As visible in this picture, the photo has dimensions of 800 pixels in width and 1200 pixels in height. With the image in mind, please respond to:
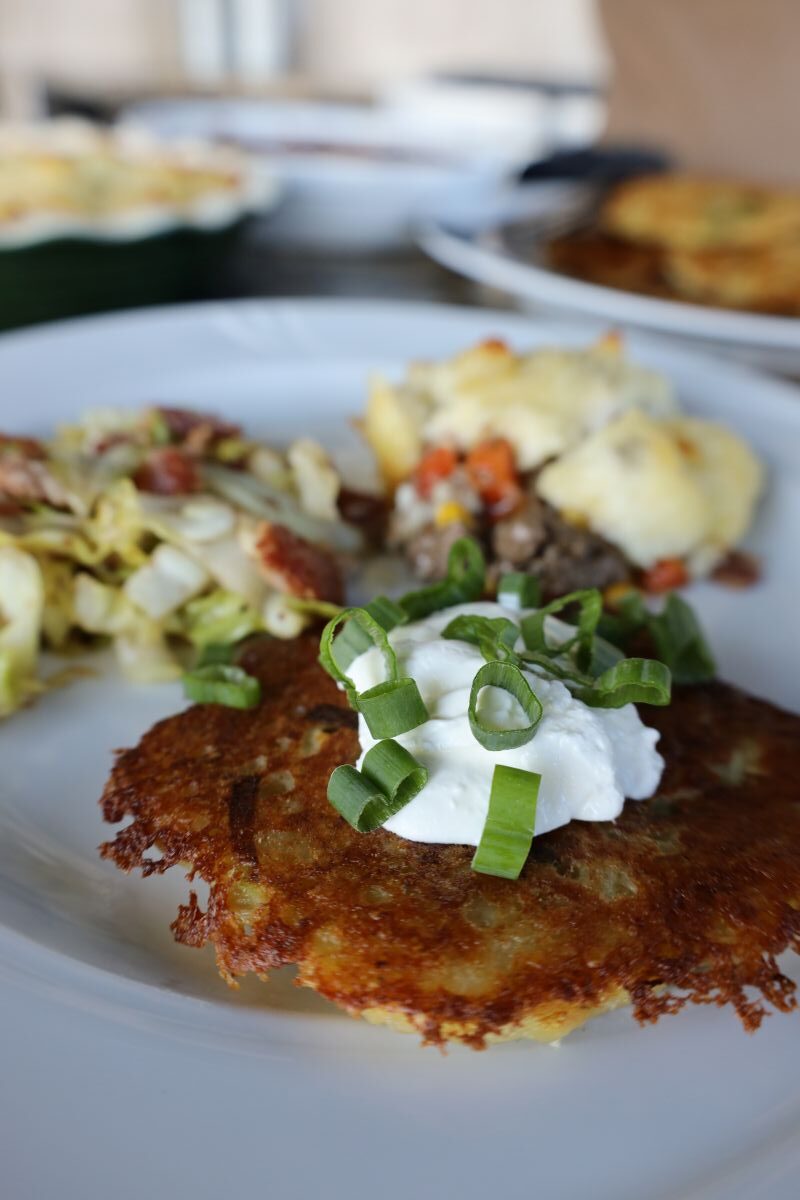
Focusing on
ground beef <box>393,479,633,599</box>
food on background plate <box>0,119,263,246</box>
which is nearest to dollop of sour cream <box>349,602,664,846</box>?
ground beef <box>393,479,633,599</box>

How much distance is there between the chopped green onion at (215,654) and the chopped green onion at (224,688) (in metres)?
0.06

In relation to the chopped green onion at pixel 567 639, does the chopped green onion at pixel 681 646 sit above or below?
below

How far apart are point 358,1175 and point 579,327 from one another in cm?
247

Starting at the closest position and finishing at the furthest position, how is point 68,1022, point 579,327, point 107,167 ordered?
point 68,1022 < point 579,327 < point 107,167

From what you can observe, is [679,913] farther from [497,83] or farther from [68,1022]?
[497,83]

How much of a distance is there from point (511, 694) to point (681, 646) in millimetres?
535

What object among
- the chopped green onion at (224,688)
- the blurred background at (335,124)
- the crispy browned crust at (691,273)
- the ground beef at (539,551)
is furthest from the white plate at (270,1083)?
the crispy browned crust at (691,273)

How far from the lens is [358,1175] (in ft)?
3.01

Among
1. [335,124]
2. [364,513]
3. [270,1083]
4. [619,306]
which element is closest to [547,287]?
[619,306]

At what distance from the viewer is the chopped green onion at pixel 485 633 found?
130 cm

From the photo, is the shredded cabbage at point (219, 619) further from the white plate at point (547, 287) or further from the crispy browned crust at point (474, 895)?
the white plate at point (547, 287)

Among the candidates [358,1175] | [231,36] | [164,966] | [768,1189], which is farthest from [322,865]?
[231,36]

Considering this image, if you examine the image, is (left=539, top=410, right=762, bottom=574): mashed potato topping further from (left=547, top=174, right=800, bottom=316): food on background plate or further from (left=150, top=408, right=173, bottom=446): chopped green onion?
(left=547, top=174, right=800, bottom=316): food on background plate

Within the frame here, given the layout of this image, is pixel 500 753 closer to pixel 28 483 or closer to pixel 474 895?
pixel 474 895
